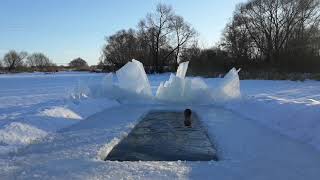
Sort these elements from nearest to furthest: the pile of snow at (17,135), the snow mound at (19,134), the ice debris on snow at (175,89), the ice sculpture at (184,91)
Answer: the pile of snow at (17,135), the snow mound at (19,134), the ice debris on snow at (175,89), the ice sculpture at (184,91)

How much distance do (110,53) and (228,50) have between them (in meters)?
42.4

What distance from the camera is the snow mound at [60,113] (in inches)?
584

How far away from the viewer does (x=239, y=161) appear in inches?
332

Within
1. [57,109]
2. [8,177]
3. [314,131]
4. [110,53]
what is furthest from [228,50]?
[8,177]

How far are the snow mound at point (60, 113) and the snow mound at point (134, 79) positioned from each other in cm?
711

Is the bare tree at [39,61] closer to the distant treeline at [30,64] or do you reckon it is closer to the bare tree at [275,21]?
the distant treeline at [30,64]

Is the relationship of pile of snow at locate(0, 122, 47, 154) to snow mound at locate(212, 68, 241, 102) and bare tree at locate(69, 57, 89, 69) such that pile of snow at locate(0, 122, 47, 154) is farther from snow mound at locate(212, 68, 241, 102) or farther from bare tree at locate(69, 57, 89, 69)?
bare tree at locate(69, 57, 89, 69)

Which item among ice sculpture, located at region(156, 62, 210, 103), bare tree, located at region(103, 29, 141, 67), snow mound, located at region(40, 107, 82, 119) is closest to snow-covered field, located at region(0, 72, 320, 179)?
snow mound, located at region(40, 107, 82, 119)

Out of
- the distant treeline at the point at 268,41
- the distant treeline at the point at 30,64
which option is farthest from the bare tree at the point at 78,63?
the distant treeline at the point at 268,41

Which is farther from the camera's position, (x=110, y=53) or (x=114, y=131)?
(x=110, y=53)

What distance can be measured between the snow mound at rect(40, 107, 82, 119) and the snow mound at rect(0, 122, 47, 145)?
100 inches

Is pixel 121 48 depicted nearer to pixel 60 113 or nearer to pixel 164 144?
pixel 60 113

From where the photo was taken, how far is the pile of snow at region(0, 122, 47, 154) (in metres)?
9.86

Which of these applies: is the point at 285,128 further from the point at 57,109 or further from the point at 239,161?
the point at 57,109
